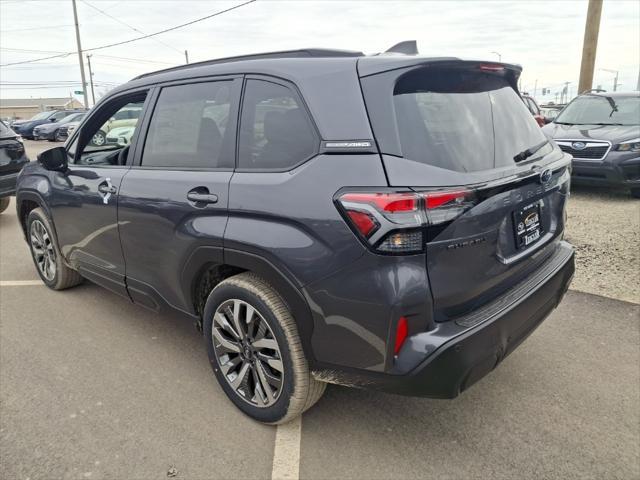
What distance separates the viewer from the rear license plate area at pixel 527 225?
2334 millimetres

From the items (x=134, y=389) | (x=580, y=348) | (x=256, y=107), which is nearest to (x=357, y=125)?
(x=256, y=107)

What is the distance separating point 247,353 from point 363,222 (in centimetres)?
106

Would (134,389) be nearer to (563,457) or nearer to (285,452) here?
(285,452)

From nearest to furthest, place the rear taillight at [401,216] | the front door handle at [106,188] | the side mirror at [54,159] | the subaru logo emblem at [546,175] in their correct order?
the rear taillight at [401,216] → the subaru logo emblem at [546,175] → the front door handle at [106,188] → the side mirror at [54,159]

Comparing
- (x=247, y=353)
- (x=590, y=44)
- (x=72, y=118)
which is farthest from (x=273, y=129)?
(x=72, y=118)

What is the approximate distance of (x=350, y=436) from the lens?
101 inches

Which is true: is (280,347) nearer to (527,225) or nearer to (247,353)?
(247,353)

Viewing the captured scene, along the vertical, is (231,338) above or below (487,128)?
below

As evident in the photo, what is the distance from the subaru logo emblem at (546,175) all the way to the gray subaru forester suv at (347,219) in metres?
0.01

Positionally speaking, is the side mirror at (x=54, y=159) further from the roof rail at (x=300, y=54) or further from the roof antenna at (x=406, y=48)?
the roof antenna at (x=406, y=48)

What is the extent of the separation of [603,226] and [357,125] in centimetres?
537

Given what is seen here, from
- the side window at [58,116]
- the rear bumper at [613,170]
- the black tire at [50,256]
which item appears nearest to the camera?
the black tire at [50,256]

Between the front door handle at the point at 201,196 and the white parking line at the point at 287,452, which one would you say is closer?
the white parking line at the point at 287,452

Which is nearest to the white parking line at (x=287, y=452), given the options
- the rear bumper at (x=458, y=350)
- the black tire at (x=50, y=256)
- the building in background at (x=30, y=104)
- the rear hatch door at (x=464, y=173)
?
the rear bumper at (x=458, y=350)
